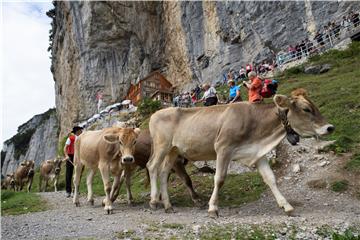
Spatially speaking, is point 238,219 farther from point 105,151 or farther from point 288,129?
point 105,151

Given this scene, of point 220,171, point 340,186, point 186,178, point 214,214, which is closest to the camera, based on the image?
point 214,214

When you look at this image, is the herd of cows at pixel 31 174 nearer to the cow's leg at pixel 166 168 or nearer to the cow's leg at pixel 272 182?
the cow's leg at pixel 166 168

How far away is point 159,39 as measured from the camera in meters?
59.8

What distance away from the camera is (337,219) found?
6.74m

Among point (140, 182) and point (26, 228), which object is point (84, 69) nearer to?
point (140, 182)

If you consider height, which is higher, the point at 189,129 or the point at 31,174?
the point at 189,129

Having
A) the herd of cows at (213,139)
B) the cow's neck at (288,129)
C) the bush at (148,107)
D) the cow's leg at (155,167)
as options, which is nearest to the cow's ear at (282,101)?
the herd of cows at (213,139)

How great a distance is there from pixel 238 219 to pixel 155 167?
2.86 m

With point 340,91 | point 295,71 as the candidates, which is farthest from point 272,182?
point 295,71

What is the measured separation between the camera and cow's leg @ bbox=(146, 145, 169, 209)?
363 inches

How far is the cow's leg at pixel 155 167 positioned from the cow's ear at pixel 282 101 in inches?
111

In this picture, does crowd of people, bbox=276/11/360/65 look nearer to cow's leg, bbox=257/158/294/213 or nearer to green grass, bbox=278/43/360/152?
green grass, bbox=278/43/360/152

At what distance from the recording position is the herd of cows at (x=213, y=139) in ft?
26.3

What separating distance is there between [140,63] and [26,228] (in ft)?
179
